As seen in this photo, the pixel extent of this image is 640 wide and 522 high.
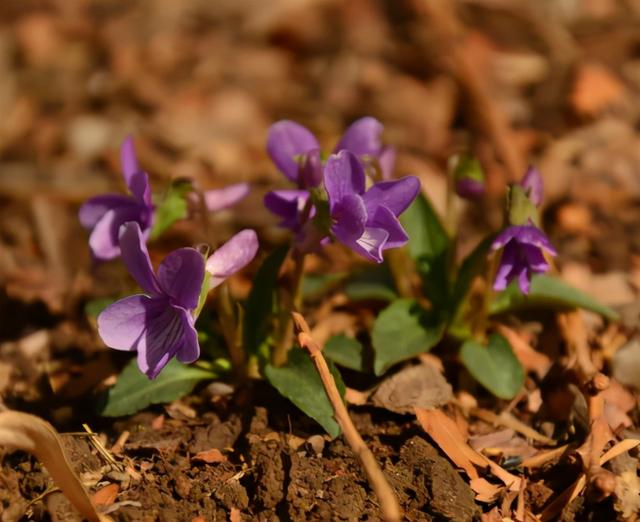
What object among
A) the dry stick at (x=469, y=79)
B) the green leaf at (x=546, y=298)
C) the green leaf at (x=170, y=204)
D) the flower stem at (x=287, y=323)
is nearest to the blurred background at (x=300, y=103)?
the dry stick at (x=469, y=79)

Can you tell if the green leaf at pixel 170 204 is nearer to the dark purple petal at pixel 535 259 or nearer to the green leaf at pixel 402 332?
the green leaf at pixel 402 332

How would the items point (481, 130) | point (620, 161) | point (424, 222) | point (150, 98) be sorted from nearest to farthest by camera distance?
1. point (424, 222)
2. point (620, 161)
3. point (481, 130)
4. point (150, 98)

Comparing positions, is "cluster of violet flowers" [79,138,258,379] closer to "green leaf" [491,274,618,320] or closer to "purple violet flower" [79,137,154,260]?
"purple violet flower" [79,137,154,260]

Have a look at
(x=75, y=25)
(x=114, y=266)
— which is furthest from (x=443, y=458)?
(x=75, y=25)

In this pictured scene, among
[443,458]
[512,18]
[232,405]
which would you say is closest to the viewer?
[443,458]

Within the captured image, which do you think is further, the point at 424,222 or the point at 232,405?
the point at 424,222

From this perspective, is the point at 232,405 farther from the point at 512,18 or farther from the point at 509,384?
the point at 512,18

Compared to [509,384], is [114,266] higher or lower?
lower
